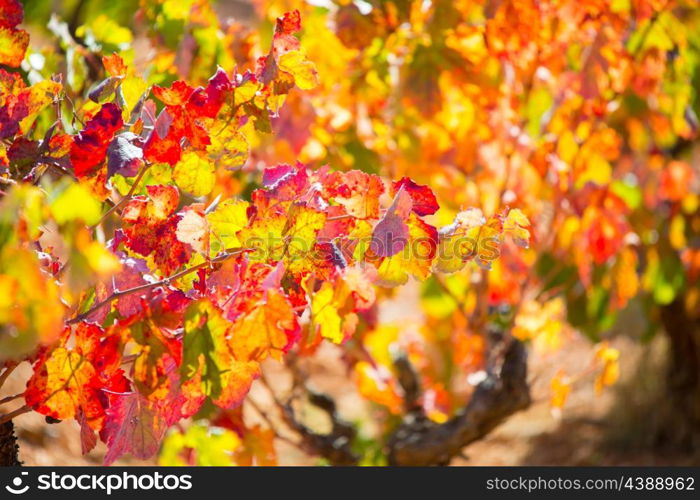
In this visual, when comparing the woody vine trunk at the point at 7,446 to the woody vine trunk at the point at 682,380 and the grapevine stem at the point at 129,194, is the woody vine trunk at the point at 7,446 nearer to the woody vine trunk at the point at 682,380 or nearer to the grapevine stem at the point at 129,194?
the grapevine stem at the point at 129,194

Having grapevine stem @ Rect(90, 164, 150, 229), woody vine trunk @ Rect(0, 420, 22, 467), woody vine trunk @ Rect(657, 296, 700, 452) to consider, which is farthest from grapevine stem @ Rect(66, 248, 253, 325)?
woody vine trunk @ Rect(657, 296, 700, 452)

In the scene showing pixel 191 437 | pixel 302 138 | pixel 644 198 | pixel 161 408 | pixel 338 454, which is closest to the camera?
pixel 161 408

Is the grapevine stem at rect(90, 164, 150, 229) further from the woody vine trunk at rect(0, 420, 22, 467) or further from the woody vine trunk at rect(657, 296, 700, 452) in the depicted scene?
the woody vine trunk at rect(657, 296, 700, 452)

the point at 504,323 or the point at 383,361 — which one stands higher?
the point at 504,323

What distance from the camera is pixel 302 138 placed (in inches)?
79.4

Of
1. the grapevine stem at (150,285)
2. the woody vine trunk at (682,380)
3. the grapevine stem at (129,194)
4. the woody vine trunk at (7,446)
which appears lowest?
the woody vine trunk at (682,380)

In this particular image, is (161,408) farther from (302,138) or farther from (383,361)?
(383,361)

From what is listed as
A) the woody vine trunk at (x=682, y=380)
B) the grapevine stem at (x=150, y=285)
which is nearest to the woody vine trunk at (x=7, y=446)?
Answer: the grapevine stem at (x=150, y=285)

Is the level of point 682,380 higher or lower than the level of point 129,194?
lower

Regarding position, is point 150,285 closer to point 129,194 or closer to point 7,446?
point 129,194

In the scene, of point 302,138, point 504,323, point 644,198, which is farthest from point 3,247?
point 644,198

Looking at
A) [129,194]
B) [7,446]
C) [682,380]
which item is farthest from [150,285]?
[682,380]

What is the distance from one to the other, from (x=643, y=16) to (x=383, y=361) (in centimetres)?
129

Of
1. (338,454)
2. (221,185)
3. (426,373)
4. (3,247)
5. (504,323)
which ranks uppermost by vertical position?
(3,247)
